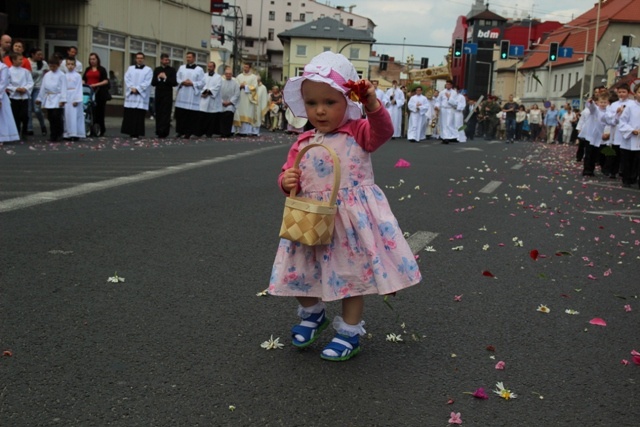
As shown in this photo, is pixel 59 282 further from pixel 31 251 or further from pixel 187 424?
pixel 187 424

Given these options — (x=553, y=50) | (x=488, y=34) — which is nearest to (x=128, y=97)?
(x=553, y=50)

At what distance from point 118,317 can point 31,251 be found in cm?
190

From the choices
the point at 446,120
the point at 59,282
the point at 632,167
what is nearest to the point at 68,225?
the point at 59,282

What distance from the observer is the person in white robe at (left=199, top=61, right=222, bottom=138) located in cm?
2539

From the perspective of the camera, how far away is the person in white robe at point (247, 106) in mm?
28625

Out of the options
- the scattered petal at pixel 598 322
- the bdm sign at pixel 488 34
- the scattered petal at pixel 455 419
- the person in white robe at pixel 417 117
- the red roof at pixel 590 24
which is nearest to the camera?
the scattered petal at pixel 455 419

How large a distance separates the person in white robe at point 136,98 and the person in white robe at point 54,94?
3.76 metres

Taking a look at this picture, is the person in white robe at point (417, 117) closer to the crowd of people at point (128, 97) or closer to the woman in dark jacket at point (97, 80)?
the crowd of people at point (128, 97)

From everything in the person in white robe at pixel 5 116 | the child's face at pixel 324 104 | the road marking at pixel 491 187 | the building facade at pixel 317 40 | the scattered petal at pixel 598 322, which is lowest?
the road marking at pixel 491 187

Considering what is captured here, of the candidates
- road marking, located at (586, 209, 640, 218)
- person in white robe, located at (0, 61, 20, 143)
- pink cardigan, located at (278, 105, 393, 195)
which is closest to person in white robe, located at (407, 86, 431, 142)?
person in white robe, located at (0, 61, 20, 143)

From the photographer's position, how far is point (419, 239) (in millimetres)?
7465

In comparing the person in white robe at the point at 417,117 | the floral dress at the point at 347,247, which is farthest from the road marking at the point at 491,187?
the person in white robe at the point at 417,117

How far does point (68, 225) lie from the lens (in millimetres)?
7316

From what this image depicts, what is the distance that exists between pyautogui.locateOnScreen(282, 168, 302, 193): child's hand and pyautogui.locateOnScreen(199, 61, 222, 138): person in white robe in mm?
21580
